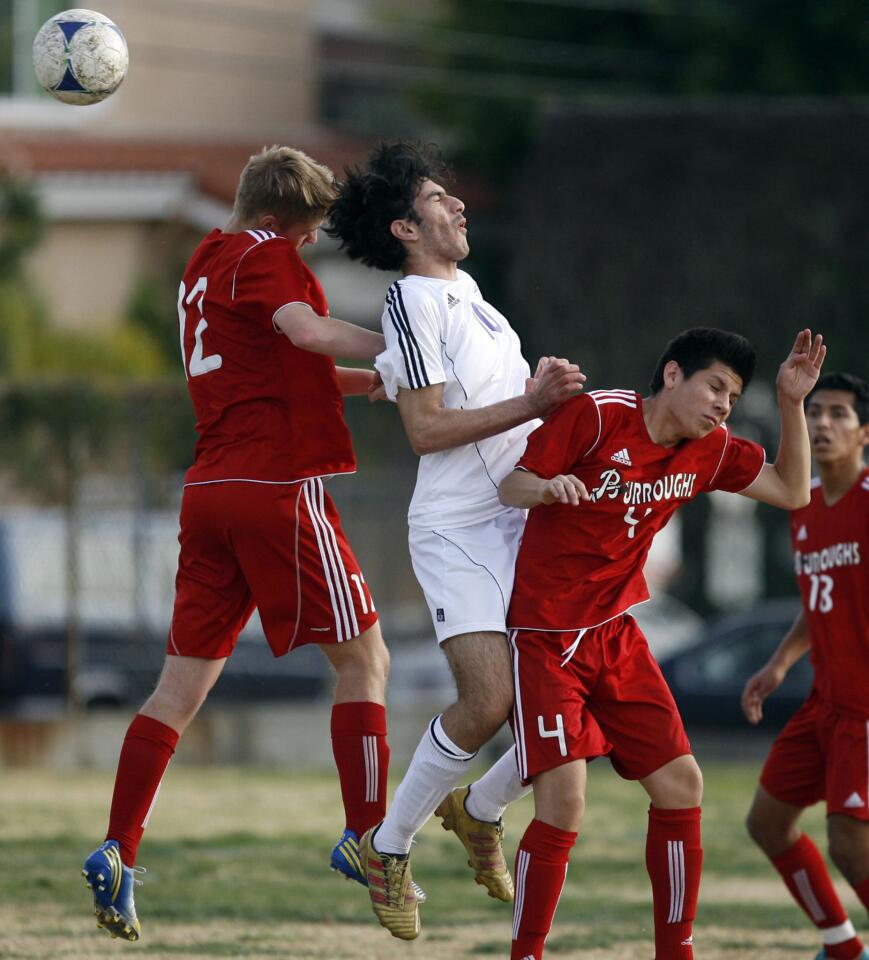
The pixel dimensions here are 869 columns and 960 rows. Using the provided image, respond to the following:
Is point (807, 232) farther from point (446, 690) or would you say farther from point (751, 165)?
point (446, 690)

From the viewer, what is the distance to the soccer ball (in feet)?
21.8

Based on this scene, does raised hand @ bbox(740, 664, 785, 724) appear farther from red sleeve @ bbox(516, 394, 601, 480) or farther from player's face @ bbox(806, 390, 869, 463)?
red sleeve @ bbox(516, 394, 601, 480)

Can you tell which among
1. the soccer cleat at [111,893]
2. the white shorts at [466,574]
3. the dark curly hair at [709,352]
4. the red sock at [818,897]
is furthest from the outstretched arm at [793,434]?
the soccer cleat at [111,893]

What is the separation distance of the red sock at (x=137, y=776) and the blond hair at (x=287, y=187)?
1862 mm

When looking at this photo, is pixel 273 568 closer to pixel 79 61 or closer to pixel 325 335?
pixel 325 335

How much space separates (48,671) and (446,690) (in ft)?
12.7

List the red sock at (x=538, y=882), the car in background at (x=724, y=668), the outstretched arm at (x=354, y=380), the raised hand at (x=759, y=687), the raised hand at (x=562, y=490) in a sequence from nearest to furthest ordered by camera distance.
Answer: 1. the raised hand at (x=562, y=490)
2. the red sock at (x=538, y=882)
3. the outstretched arm at (x=354, y=380)
4. the raised hand at (x=759, y=687)
5. the car in background at (x=724, y=668)

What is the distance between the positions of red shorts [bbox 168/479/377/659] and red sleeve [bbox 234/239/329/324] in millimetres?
622

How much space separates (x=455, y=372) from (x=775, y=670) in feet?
8.44

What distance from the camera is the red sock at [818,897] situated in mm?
7527

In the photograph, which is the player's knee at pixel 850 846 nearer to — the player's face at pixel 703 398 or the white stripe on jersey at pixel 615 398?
the player's face at pixel 703 398

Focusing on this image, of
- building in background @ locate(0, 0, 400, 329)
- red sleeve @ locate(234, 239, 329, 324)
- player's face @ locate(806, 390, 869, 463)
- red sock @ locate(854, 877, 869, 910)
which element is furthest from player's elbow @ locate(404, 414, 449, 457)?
building in background @ locate(0, 0, 400, 329)

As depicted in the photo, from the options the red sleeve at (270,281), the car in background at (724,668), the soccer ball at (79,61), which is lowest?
the car in background at (724,668)

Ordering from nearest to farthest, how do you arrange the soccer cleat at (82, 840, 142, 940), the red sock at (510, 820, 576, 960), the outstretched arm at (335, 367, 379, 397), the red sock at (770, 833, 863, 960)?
the red sock at (510, 820, 576, 960)
the soccer cleat at (82, 840, 142, 940)
the outstretched arm at (335, 367, 379, 397)
the red sock at (770, 833, 863, 960)
